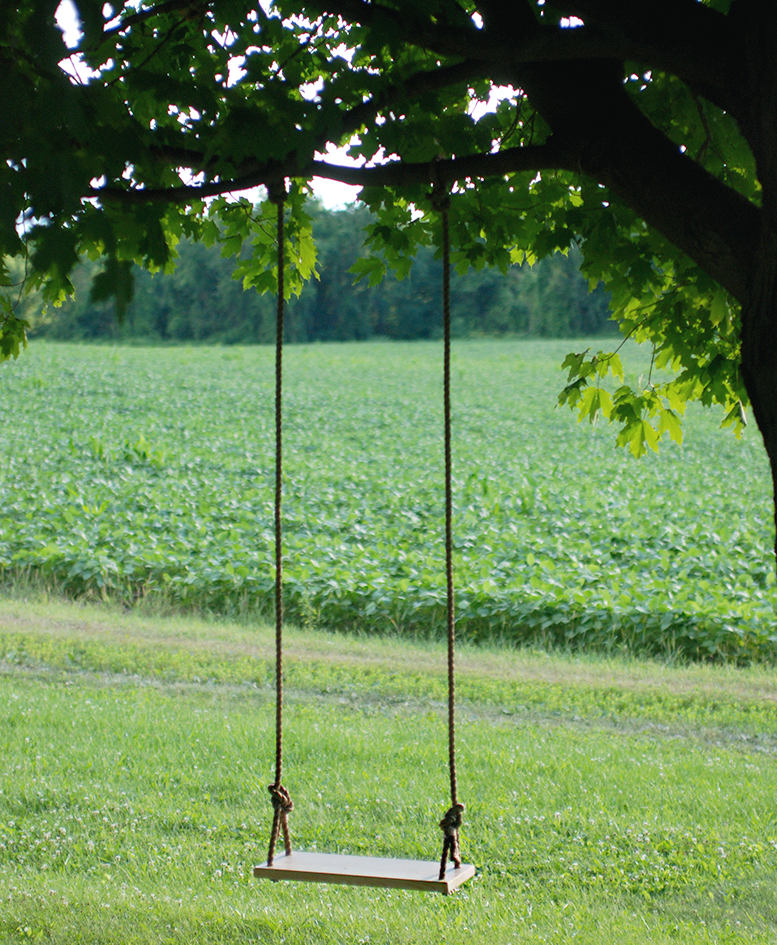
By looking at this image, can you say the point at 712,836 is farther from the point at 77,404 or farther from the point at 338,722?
the point at 77,404

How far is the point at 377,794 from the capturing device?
200 inches

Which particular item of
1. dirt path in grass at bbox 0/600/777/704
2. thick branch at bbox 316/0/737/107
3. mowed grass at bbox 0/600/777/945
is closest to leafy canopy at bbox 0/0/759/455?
thick branch at bbox 316/0/737/107

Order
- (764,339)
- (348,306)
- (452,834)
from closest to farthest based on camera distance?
(764,339) → (452,834) → (348,306)

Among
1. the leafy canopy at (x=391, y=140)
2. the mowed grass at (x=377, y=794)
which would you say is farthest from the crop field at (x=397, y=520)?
the leafy canopy at (x=391, y=140)

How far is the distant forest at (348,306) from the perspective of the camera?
60312 millimetres

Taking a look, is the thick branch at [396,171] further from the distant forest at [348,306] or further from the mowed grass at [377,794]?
the distant forest at [348,306]

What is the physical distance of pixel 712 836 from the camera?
4680 mm

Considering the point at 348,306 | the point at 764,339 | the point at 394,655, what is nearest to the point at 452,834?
the point at 764,339

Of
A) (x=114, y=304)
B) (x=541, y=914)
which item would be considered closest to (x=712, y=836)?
(x=541, y=914)

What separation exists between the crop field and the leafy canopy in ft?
18.8

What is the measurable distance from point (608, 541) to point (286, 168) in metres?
10.5

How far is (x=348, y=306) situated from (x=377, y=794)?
58.4 meters

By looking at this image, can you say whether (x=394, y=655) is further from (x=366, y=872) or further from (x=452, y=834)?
(x=366, y=872)

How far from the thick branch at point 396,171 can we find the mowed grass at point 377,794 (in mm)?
2817
